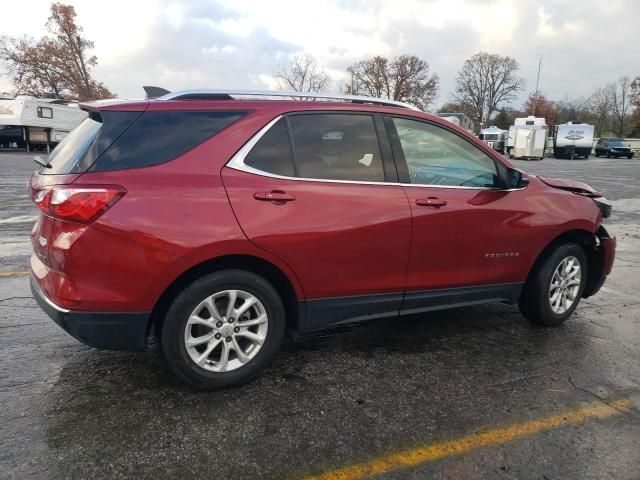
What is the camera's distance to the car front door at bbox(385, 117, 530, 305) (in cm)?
353

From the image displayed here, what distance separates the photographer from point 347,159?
336 cm

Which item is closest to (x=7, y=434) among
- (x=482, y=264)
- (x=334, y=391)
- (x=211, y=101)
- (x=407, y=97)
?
(x=334, y=391)

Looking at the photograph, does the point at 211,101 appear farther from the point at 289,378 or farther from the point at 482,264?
the point at 482,264

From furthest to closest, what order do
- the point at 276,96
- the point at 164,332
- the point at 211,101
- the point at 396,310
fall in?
the point at 396,310
the point at 276,96
the point at 211,101
the point at 164,332

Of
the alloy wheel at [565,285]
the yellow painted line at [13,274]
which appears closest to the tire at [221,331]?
the alloy wheel at [565,285]

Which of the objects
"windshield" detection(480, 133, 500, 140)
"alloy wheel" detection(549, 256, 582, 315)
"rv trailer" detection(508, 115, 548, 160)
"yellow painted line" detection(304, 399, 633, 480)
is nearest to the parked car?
"windshield" detection(480, 133, 500, 140)

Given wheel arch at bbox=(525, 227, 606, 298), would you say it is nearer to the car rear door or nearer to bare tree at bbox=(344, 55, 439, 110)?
the car rear door

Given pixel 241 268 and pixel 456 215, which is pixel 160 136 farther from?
pixel 456 215

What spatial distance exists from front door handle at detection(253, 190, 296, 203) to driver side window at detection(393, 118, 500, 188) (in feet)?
3.16

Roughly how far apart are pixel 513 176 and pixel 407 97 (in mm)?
72809

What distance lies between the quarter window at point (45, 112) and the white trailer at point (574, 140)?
124ft

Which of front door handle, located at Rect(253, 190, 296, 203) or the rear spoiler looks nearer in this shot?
front door handle, located at Rect(253, 190, 296, 203)

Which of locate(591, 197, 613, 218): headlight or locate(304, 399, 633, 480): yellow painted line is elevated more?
locate(591, 197, 613, 218): headlight

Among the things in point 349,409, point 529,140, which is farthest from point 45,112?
point 529,140
